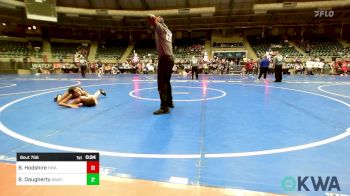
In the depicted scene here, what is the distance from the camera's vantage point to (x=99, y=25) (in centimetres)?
3797

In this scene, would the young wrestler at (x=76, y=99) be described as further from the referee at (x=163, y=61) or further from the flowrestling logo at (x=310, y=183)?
the flowrestling logo at (x=310, y=183)

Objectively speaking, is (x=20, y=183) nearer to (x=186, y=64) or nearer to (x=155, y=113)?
(x=155, y=113)

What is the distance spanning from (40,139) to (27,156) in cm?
177

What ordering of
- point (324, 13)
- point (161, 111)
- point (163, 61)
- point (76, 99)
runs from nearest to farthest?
point (161, 111) < point (163, 61) < point (76, 99) < point (324, 13)

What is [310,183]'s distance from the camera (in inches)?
91.4

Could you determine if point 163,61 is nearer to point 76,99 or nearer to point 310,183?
point 76,99

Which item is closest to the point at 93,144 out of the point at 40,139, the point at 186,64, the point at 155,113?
the point at 40,139
